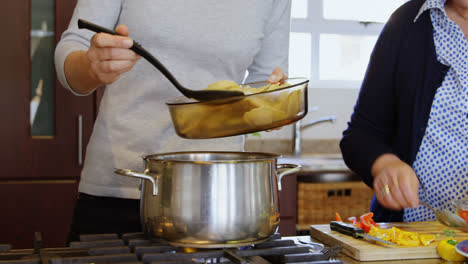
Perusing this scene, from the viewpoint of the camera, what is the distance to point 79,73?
0.97 metres

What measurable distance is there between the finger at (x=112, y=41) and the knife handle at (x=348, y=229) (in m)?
0.50

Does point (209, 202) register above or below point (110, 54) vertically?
below

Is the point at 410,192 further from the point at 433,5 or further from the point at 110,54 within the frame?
the point at 110,54


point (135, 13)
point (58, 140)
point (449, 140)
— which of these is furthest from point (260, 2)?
point (58, 140)

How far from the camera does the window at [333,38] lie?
9.96ft

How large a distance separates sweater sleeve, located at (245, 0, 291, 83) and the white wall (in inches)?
68.4

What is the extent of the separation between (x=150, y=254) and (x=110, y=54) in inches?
12.8

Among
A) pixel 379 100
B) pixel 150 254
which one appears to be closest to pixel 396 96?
pixel 379 100

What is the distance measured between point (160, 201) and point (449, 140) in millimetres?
774

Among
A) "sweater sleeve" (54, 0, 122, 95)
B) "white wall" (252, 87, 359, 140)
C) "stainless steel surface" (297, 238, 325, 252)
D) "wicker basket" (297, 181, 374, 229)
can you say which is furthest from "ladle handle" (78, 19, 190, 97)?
"white wall" (252, 87, 359, 140)

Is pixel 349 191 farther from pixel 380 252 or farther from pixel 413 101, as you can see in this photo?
pixel 380 252

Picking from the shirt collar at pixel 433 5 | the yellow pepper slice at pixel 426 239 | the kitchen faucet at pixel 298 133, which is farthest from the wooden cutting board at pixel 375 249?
the kitchen faucet at pixel 298 133

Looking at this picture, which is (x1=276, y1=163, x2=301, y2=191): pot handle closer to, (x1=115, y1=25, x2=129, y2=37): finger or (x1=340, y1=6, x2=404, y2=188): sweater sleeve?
(x1=115, y1=25, x2=129, y2=37): finger

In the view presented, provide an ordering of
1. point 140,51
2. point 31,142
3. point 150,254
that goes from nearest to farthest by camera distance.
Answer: point 150,254 < point 140,51 < point 31,142
